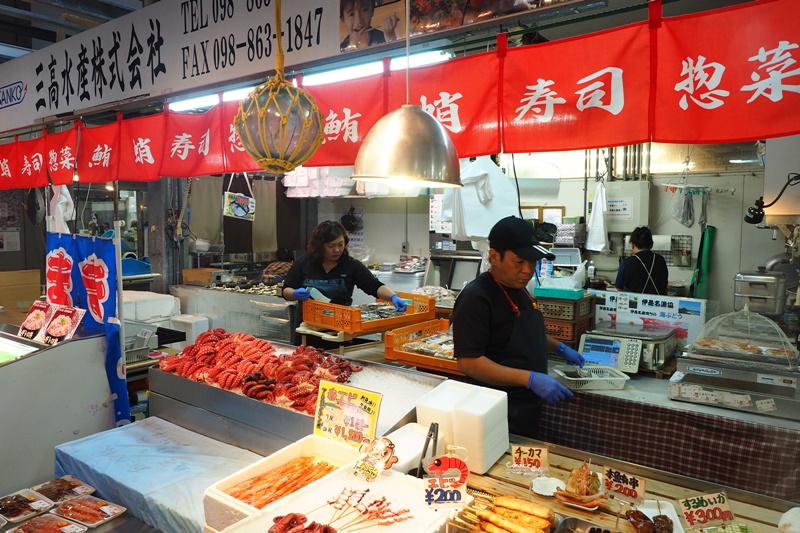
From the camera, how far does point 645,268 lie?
240 inches

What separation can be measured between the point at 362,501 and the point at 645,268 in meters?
5.40

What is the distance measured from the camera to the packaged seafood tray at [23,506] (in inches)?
96.7

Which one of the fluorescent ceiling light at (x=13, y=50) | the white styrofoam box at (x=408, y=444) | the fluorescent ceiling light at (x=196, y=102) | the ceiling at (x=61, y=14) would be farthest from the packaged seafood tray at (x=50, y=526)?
the fluorescent ceiling light at (x=13, y=50)

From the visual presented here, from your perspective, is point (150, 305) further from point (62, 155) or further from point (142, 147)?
point (142, 147)

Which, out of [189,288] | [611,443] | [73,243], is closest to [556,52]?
Result: [611,443]

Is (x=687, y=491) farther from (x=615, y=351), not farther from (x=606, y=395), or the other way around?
(x=615, y=351)

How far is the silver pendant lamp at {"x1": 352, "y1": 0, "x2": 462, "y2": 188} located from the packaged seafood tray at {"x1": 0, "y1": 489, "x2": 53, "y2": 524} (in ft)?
7.58

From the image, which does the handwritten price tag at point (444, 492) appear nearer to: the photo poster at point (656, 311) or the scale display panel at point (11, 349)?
the photo poster at point (656, 311)

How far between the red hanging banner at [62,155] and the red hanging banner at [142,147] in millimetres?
962

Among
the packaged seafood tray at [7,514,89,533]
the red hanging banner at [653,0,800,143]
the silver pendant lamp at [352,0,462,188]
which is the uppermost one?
the red hanging banner at [653,0,800,143]

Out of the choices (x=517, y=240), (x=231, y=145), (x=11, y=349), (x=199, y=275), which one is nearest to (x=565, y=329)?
(x=517, y=240)

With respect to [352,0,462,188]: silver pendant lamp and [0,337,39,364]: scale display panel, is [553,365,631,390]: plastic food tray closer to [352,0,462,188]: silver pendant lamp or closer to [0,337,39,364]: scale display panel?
[352,0,462,188]: silver pendant lamp

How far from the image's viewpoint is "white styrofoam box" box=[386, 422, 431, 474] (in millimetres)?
2020

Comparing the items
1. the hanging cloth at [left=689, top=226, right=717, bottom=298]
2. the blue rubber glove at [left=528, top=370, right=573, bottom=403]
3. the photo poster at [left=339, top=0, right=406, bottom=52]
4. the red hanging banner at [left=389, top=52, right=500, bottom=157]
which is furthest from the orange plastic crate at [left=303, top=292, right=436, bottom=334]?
the hanging cloth at [left=689, top=226, right=717, bottom=298]
